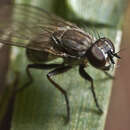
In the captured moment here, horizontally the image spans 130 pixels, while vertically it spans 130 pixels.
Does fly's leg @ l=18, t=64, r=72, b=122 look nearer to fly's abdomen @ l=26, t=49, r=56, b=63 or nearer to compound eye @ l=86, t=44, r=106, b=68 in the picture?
fly's abdomen @ l=26, t=49, r=56, b=63

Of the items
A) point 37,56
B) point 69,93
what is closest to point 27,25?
point 37,56

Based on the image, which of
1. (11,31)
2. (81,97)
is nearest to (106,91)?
(81,97)

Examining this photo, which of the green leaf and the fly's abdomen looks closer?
the green leaf

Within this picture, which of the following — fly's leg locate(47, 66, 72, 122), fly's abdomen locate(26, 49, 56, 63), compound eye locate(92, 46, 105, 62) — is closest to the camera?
compound eye locate(92, 46, 105, 62)

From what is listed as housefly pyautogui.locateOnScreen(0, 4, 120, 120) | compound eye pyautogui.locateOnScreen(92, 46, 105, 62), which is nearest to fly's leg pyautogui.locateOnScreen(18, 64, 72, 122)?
housefly pyautogui.locateOnScreen(0, 4, 120, 120)

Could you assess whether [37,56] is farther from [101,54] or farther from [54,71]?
[101,54]

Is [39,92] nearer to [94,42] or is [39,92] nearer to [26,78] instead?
[26,78]
